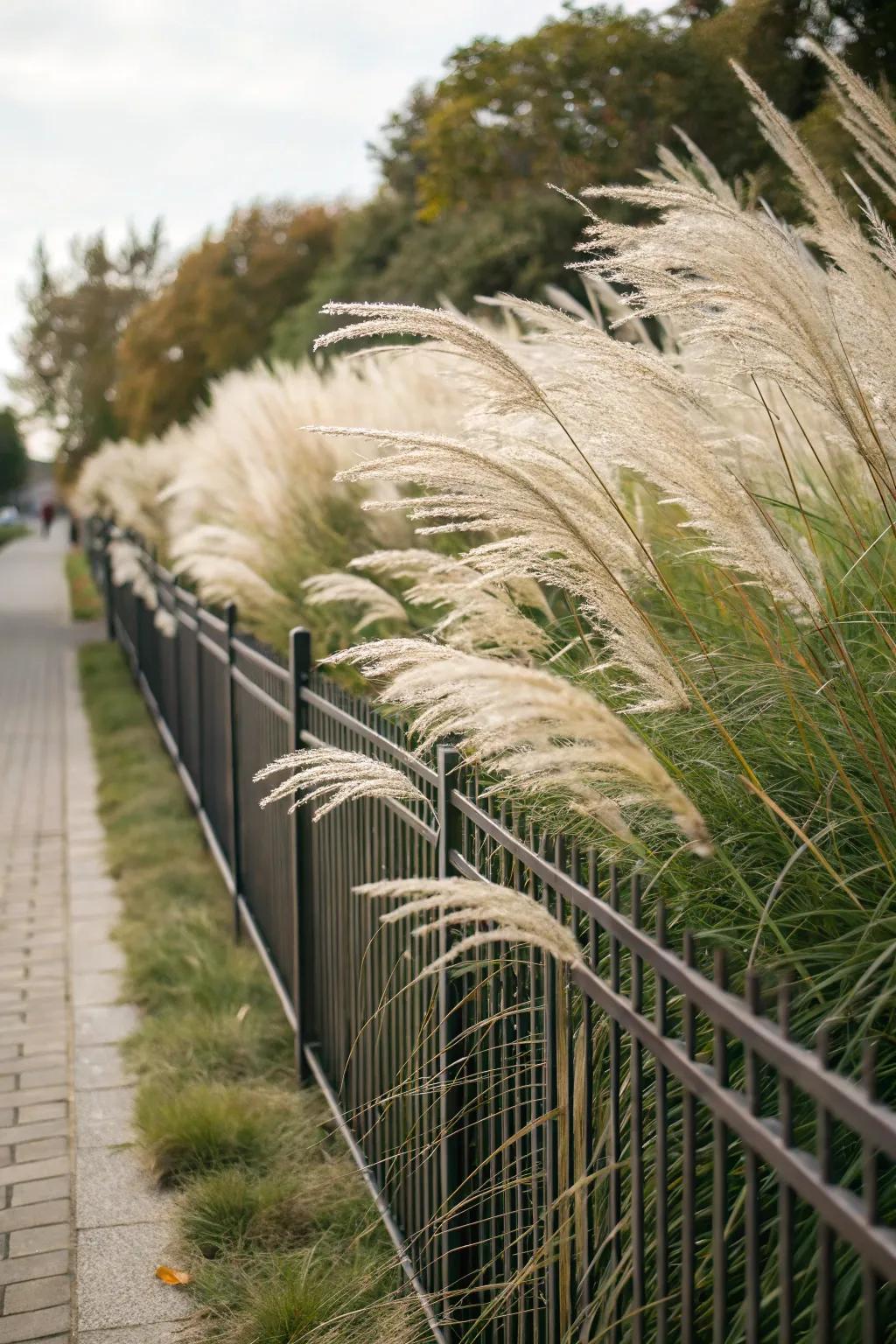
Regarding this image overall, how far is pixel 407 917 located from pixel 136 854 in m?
5.06

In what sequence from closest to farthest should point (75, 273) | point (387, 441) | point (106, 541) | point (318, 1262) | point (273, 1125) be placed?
point (387, 441) < point (318, 1262) < point (273, 1125) < point (106, 541) < point (75, 273)

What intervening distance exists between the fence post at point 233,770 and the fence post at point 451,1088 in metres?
3.71

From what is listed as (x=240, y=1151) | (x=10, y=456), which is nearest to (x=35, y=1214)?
(x=240, y=1151)

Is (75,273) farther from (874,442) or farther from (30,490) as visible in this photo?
(30,490)

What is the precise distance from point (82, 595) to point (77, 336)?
28210 millimetres

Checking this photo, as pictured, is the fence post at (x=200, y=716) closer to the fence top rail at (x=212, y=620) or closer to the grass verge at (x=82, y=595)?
the fence top rail at (x=212, y=620)

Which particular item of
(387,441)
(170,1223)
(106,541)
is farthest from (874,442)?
(106,541)

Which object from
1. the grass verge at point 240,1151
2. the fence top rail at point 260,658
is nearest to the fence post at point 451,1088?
the grass verge at point 240,1151

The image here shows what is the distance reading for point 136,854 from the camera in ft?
27.2

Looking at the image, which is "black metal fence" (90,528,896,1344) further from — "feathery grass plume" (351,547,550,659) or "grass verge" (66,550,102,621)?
"grass verge" (66,550,102,621)

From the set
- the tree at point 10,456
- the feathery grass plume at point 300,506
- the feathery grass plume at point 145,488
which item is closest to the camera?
the feathery grass plume at point 300,506

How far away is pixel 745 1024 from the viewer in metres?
1.69

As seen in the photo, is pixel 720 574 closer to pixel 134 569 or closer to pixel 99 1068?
pixel 99 1068

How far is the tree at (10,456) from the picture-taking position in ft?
385
